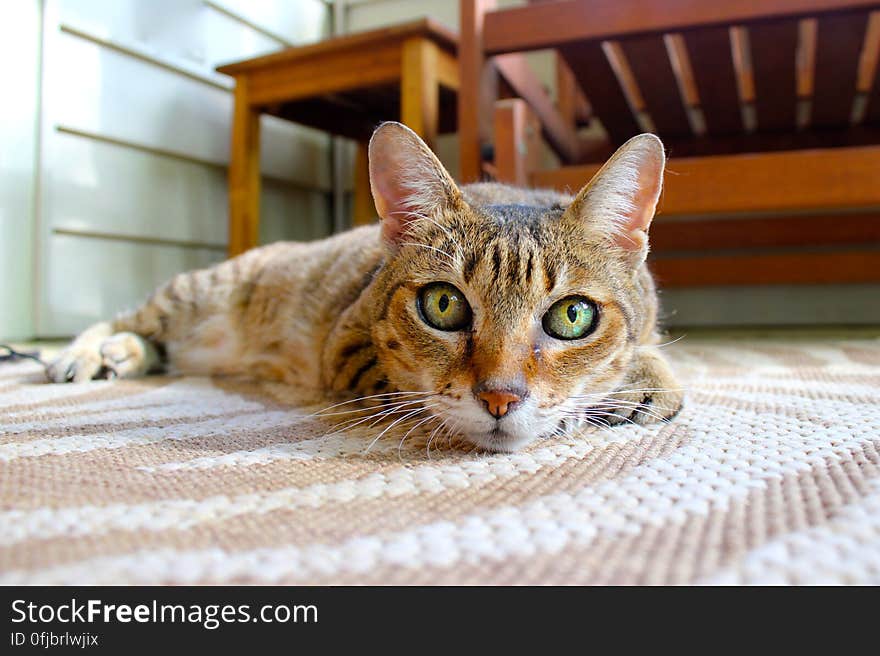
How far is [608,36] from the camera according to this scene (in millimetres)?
1896

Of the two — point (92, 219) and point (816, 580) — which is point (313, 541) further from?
point (92, 219)

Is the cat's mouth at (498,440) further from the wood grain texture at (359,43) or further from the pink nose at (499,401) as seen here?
the wood grain texture at (359,43)

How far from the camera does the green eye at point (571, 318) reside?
2.92ft

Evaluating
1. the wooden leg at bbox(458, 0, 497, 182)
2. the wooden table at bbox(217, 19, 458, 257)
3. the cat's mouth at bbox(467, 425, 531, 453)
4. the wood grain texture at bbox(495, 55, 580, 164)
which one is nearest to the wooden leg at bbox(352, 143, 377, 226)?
the wooden table at bbox(217, 19, 458, 257)

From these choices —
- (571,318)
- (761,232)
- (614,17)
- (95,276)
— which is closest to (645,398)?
(571,318)

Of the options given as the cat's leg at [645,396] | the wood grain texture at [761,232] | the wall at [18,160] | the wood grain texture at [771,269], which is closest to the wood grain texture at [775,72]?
the wood grain texture at [761,232]

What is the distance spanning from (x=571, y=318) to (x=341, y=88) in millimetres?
2026

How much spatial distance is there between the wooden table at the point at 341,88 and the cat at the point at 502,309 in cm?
124

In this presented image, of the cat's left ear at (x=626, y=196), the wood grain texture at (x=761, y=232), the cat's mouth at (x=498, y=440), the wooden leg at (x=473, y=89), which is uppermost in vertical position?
the wooden leg at (x=473, y=89)

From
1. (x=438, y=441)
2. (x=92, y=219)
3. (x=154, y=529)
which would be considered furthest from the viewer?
(x=92, y=219)

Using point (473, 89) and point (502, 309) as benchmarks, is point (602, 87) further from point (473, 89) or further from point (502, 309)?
point (502, 309)

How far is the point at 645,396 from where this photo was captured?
3.37ft
